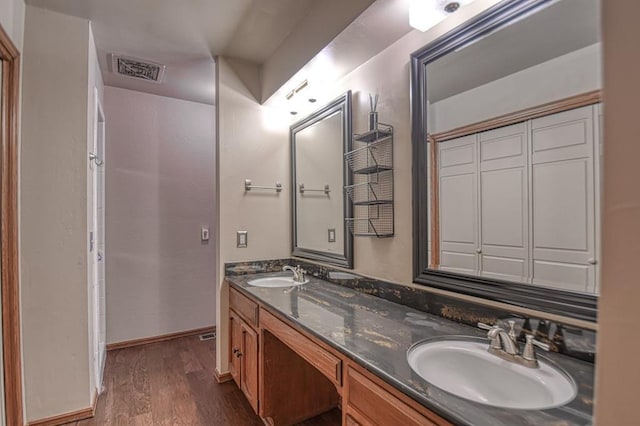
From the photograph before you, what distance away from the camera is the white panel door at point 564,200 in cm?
97

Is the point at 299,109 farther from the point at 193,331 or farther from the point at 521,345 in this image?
the point at 193,331

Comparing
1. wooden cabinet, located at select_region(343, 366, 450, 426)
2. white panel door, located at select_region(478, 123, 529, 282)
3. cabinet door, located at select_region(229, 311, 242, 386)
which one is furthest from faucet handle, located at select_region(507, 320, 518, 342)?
cabinet door, located at select_region(229, 311, 242, 386)

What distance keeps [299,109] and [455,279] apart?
1797mm

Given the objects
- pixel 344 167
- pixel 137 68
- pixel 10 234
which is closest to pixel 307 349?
pixel 344 167

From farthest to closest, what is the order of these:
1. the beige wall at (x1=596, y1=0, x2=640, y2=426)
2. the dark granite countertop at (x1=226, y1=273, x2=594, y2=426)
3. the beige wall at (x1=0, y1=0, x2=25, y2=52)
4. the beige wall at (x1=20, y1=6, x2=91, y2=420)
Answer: the beige wall at (x1=20, y1=6, x2=91, y2=420) → the beige wall at (x1=0, y1=0, x2=25, y2=52) → the dark granite countertop at (x1=226, y1=273, x2=594, y2=426) → the beige wall at (x1=596, y1=0, x2=640, y2=426)

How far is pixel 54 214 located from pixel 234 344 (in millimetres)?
1384

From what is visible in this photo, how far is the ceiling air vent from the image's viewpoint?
8.16 feet

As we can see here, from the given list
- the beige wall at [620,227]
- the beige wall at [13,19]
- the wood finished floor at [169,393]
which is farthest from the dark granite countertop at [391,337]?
the beige wall at [13,19]

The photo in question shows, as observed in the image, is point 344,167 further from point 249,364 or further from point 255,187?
point 249,364

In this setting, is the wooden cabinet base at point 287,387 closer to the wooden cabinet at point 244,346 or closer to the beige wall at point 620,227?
the wooden cabinet at point 244,346

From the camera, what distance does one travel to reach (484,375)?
40.7 inches

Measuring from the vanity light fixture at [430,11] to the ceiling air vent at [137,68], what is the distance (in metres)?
2.09

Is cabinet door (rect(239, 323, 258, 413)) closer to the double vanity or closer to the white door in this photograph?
the double vanity

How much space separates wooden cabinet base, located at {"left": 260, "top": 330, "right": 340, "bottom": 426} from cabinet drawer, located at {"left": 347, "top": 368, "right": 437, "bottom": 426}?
808 mm
